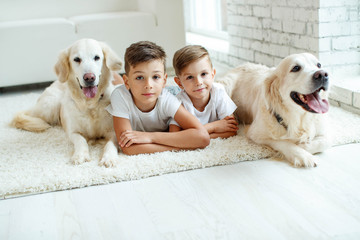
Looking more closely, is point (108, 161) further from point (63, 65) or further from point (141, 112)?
point (63, 65)

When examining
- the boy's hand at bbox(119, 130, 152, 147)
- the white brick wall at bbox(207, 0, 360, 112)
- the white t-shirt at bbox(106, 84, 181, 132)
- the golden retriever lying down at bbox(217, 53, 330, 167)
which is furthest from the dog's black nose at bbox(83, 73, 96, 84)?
the white brick wall at bbox(207, 0, 360, 112)

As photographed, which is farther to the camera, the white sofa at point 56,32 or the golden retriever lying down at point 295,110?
the white sofa at point 56,32

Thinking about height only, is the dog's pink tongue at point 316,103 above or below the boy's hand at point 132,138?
above

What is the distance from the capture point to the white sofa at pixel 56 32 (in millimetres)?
3984

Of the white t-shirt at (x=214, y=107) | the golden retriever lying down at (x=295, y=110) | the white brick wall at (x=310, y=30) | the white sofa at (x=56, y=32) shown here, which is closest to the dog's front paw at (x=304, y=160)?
the golden retriever lying down at (x=295, y=110)

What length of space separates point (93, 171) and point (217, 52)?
128 inches

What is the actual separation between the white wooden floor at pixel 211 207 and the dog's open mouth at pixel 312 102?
264 millimetres

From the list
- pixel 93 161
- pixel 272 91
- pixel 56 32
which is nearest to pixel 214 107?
pixel 272 91

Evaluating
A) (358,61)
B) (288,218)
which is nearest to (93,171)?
(288,218)

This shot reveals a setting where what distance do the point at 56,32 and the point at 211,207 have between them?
3.07 metres

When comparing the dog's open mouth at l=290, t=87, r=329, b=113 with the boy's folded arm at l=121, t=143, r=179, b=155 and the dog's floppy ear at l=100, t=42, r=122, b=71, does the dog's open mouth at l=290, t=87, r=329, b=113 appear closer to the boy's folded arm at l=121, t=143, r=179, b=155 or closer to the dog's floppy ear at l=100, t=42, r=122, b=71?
the boy's folded arm at l=121, t=143, r=179, b=155

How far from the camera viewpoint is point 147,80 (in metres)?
2.15

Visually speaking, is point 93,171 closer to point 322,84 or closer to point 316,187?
point 316,187

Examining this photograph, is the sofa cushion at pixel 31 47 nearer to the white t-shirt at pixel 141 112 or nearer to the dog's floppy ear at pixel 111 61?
the dog's floppy ear at pixel 111 61
